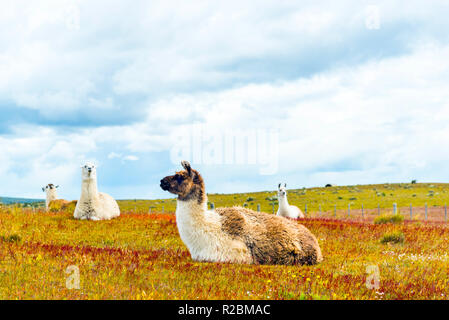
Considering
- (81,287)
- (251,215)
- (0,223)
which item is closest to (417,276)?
(251,215)

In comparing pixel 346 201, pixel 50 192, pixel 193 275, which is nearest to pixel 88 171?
pixel 50 192

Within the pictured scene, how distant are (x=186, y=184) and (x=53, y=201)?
22.9 metres

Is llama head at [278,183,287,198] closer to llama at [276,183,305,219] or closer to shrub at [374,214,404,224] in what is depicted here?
llama at [276,183,305,219]

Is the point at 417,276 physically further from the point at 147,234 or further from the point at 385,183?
the point at 385,183

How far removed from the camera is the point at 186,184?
10.2 meters

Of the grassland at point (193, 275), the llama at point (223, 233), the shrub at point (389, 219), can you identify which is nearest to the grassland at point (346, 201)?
the shrub at point (389, 219)

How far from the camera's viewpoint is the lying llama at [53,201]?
28.2 meters

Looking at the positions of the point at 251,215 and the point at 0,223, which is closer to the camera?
the point at 251,215

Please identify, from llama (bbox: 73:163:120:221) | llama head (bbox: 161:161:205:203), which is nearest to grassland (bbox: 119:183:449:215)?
llama (bbox: 73:163:120:221)

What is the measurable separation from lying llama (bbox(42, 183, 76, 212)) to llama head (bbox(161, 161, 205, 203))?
19219mm

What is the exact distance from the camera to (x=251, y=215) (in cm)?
1141
